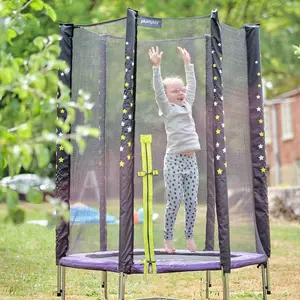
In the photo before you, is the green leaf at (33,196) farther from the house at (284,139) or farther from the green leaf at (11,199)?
the house at (284,139)

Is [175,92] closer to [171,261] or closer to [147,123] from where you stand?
[147,123]

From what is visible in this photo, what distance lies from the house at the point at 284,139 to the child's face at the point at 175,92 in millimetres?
16021

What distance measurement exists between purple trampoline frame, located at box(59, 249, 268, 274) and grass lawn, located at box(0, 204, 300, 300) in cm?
24

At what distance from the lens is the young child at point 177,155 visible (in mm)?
4438

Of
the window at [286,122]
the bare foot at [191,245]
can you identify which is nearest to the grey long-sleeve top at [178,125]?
the bare foot at [191,245]

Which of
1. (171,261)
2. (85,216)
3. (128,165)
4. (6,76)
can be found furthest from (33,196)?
(85,216)

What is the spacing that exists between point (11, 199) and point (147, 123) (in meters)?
3.17

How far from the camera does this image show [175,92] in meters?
4.60

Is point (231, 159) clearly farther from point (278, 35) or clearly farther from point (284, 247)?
point (278, 35)

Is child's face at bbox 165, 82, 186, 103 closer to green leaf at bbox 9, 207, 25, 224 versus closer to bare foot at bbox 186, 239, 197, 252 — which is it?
bare foot at bbox 186, 239, 197, 252

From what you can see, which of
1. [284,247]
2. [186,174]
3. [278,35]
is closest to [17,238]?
[284,247]

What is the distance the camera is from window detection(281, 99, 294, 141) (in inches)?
831

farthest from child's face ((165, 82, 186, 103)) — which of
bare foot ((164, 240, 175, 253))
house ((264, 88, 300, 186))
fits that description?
house ((264, 88, 300, 186))

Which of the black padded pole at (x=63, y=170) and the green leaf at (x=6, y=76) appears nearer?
the green leaf at (x=6, y=76)
